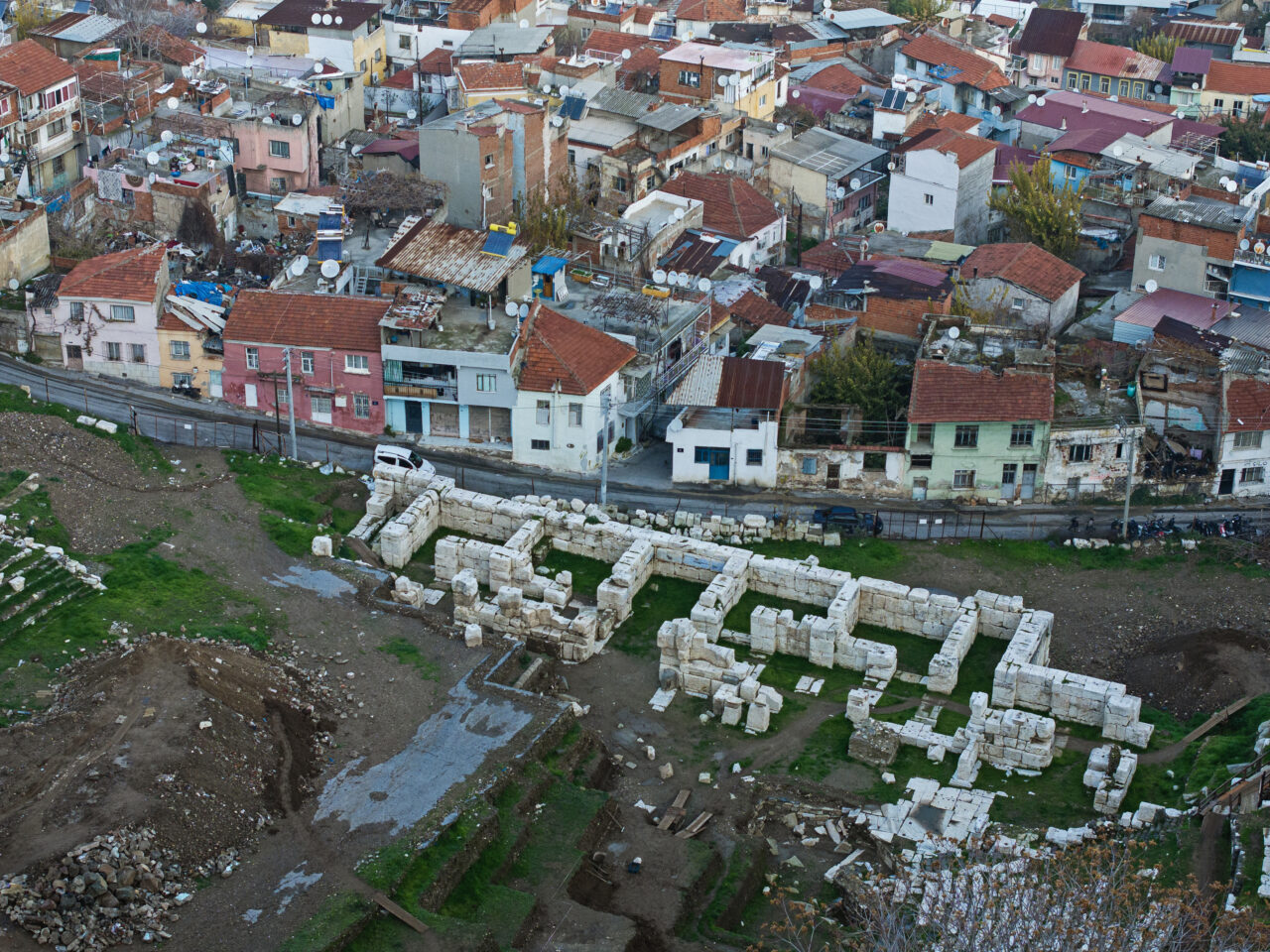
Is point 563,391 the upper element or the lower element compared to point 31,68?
lower

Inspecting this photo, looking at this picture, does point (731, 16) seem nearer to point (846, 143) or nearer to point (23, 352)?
point (846, 143)

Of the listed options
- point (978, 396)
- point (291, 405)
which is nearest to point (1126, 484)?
point (978, 396)

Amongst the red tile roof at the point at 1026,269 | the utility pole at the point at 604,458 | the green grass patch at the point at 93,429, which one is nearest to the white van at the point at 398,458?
the utility pole at the point at 604,458

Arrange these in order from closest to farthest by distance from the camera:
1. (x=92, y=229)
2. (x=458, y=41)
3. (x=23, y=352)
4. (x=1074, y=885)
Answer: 1. (x=1074, y=885)
2. (x=23, y=352)
3. (x=92, y=229)
4. (x=458, y=41)

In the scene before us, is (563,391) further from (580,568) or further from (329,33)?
(329,33)

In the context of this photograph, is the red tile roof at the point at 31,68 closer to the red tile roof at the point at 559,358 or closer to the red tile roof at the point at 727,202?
the red tile roof at the point at 727,202

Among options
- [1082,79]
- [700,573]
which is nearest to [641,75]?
[1082,79]
